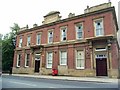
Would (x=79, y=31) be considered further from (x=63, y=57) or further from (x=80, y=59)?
(x=63, y=57)

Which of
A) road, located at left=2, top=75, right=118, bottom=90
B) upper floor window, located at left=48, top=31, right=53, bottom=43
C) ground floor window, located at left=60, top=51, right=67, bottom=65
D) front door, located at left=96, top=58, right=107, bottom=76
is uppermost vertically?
upper floor window, located at left=48, top=31, right=53, bottom=43

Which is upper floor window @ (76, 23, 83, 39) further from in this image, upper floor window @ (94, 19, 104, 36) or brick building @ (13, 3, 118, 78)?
upper floor window @ (94, 19, 104, 36)

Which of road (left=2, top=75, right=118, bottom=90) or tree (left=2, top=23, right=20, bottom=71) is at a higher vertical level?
tree (left=2, top=23, right=20, bottom=71)

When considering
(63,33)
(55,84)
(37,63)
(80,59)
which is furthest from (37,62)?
(55,84)

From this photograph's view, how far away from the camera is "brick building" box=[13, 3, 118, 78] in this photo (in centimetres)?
2039

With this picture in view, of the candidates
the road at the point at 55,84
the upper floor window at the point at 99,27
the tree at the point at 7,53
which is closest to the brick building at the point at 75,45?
the upper floor window at the point at 99,27

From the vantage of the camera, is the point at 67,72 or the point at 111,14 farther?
the point at 67,72

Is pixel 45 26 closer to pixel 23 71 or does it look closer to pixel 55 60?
pixel 55 60

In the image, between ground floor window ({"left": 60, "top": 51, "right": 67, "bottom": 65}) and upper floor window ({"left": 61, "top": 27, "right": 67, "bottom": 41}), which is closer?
ground floor window ({"left": 60, "top": 51, "right": 67, "bottom": 65})

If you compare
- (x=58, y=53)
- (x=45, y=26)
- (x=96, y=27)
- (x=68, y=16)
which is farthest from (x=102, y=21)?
(x=45, y=26)

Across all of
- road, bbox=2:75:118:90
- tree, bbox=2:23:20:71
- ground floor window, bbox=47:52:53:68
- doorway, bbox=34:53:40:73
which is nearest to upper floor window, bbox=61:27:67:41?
ground floor window, bbox=47:52:53:68

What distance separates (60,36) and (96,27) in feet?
20.1

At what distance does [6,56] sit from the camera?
135 feet

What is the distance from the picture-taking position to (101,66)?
20.6 metres
